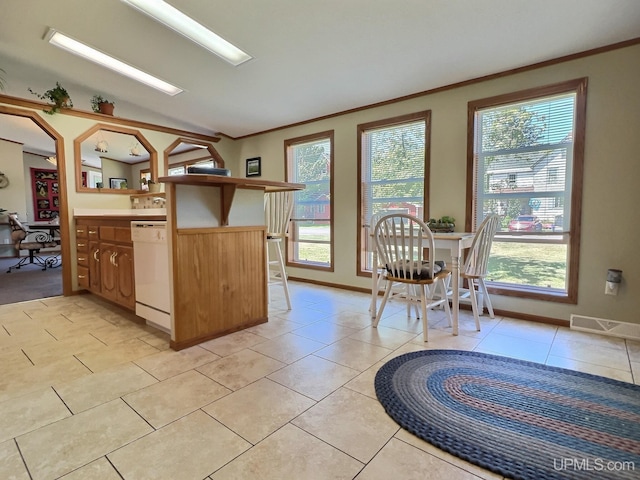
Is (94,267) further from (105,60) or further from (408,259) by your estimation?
(408,259)

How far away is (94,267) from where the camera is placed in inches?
141

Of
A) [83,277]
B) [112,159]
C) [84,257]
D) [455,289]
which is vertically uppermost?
[112,159]

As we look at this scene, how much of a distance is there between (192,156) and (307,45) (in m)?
4.18

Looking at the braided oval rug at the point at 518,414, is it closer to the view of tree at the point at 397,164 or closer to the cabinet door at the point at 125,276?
the view of tree at the point at 397,164

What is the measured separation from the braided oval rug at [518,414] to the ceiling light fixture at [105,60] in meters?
4.03

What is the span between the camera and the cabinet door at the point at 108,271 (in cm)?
313

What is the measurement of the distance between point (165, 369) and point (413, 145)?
3.18 metres

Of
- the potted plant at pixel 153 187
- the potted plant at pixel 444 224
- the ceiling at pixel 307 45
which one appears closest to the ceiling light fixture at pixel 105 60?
the ceiling at pixel 307 45

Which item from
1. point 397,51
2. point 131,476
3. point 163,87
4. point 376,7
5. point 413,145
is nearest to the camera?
point 131,476

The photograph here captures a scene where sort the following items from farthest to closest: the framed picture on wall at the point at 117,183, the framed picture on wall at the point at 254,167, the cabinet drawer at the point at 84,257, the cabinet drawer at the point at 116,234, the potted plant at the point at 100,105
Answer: the framed picture on wall at the point at 254,167
the framed picture on wall at the point at 117,183
the potted plant at the point at 100,105
the cabinet drawer at the point at 84,257
the cabinet drawer at the point at 116,234

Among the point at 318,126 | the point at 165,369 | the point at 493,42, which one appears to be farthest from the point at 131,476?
the point at 318,126

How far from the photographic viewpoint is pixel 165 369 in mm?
2016

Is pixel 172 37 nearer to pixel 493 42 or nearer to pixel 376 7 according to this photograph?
pixel 376 7

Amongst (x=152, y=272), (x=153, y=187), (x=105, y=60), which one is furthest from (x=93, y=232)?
(x=105, y=60)
